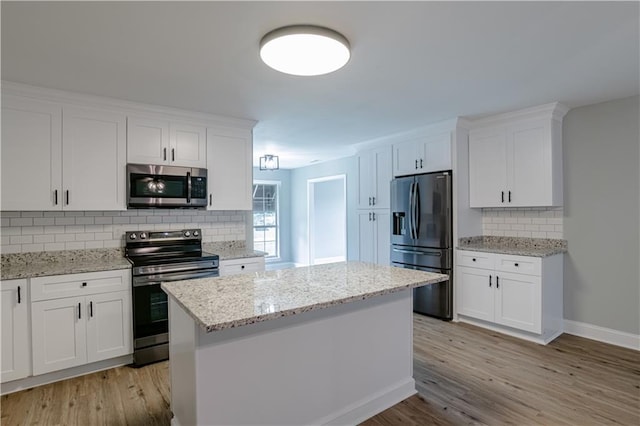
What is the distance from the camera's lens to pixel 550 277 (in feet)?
Result: 11.5

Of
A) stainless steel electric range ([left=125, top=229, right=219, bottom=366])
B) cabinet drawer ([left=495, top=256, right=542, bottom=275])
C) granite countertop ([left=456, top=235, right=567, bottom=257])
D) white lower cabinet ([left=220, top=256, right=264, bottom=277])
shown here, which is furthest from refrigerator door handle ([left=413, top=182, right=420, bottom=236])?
stainless steel electric range ([left=125, top=229, right=219, bottom=366])

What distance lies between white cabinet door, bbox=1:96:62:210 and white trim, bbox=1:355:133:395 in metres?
1.34

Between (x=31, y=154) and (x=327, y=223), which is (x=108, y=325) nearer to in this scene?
(x=31, y=154)

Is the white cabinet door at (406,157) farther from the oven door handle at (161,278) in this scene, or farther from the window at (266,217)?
the window at (266,217)

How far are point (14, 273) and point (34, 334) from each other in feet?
1.58

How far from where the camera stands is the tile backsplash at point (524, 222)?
3794mm

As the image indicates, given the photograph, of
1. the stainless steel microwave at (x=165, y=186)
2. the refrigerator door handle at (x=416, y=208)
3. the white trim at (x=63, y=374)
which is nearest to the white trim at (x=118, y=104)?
the stainless steel microwave at (x=165, y=186)

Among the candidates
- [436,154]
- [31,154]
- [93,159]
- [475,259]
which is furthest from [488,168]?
[31,154]

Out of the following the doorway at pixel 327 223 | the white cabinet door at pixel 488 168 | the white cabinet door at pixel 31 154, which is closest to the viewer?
the white cabinet door at pixel 31 154

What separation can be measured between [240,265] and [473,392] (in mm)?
2360

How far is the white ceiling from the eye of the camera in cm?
183

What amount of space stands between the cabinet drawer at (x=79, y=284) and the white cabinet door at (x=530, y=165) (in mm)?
3975

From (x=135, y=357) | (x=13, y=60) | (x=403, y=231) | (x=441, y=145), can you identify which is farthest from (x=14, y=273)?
(x=441, y=145)

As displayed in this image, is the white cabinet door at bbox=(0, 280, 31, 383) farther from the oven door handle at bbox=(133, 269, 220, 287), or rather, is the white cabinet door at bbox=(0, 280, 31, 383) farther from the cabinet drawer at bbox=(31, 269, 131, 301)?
the oven door handle at bbox=(133, 269, 220, 287)
